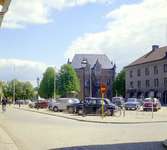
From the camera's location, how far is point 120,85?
470 feet

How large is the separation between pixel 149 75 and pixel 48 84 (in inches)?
1212

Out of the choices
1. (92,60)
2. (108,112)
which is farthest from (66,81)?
(108,112)

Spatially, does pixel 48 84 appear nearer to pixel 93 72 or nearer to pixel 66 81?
pixel 66 81

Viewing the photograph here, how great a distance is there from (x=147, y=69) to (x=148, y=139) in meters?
93.2

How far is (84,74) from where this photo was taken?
155375 millimetres

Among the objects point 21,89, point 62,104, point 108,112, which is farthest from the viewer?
point 21,89

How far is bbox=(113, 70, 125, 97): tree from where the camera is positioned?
466 feet

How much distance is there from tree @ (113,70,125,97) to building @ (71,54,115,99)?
28.9 feet

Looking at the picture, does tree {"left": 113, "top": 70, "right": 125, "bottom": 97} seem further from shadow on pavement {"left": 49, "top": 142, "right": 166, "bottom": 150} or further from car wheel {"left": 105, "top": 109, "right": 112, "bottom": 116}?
shadow on pavement {"left": 49, "top": 142, "right": 166, "bottom": 150}

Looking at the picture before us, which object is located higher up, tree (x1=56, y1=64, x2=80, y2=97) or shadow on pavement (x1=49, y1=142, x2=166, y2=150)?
tree (x1=56, y1=64, x2=80, y2=97)

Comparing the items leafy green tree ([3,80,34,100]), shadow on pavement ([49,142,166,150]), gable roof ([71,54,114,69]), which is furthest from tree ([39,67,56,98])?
shadow on pavement ([49,142,166,150])

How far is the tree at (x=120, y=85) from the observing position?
466 feet

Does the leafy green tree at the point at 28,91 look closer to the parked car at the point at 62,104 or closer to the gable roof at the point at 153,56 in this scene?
the gable roof at the point at 153,56

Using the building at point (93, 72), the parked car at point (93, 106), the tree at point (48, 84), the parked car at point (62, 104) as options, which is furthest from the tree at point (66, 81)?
the parked car at point (93, 106)
